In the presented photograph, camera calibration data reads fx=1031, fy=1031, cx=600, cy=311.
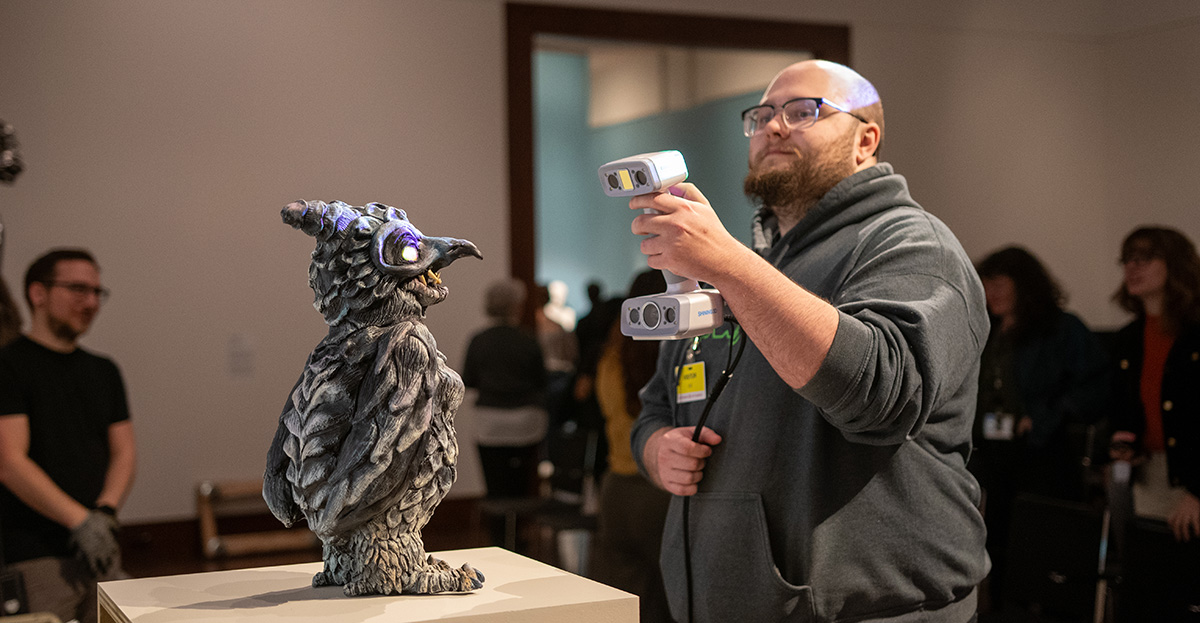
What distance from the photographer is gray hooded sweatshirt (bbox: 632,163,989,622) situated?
151 cm

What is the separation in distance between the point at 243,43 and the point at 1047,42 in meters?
5.16

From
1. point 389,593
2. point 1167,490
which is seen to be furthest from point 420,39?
point 389,593

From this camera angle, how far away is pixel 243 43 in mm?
5578

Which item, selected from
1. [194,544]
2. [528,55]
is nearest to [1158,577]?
[528,55]

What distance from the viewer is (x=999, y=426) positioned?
12.8 ft

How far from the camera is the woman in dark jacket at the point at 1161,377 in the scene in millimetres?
2979

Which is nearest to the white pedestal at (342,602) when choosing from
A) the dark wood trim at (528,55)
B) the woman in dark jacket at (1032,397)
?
the woman in dark jacket at (1032,397)

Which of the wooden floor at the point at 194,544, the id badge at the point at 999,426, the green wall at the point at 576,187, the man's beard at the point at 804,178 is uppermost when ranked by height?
the green wall at the point at 576,187

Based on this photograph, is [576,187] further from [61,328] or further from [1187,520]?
[1187,520]

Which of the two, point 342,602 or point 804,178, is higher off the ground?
point 804,178

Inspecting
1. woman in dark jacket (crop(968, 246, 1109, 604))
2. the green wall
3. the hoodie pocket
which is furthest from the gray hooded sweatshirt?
the green wall

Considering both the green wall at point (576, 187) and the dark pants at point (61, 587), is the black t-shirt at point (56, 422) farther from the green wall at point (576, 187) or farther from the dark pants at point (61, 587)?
the green wall at point (576, 187)

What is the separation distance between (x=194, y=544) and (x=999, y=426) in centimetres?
412

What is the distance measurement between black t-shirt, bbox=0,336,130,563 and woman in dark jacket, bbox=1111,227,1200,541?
3.05m
